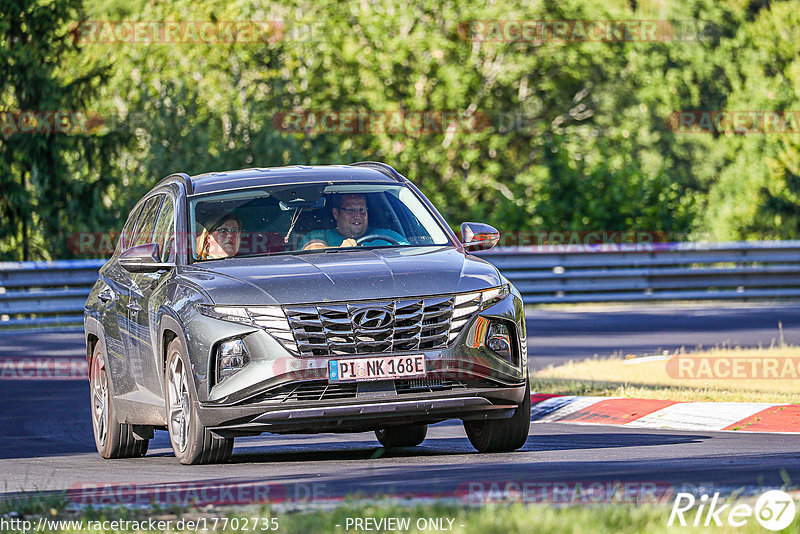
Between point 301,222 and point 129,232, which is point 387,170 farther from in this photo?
point 129,232

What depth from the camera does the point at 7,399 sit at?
13.8 metres

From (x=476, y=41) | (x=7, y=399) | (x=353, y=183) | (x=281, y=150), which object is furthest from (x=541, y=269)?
(x=476, y=41)

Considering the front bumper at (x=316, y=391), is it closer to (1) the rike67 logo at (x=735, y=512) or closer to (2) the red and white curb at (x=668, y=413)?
(1) the rike67 logo at (x=735, y=512)

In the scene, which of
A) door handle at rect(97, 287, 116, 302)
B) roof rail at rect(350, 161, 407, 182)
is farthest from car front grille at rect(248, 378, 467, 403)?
door handle at rect(97, 287, 116, 302)

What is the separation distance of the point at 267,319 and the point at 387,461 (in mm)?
1123

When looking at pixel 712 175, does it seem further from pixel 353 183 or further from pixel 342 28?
pixel 353 183

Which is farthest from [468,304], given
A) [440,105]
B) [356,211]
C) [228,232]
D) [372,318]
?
[440,105]

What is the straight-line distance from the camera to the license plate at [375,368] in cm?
779

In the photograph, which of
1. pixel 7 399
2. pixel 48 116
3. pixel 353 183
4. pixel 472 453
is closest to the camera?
pixel 472 453

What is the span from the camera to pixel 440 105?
Answer: 4656 centimetres

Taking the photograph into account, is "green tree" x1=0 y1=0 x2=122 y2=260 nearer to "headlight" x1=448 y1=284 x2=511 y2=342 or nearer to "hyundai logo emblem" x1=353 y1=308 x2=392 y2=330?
"headlight" x1=448 y1=284 x2=511 y2=342

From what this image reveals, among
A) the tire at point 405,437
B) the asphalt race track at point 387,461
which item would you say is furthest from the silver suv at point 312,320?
the tire at point 405,437

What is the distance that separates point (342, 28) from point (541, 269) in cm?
2225

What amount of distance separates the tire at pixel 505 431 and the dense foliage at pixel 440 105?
75.6 ft
